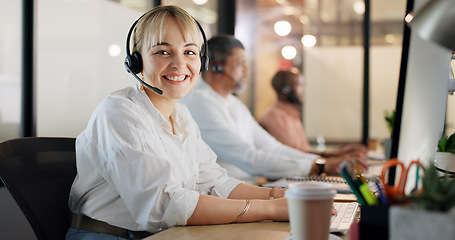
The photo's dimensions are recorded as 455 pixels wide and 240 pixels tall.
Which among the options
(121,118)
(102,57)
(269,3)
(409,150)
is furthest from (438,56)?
(269,3)

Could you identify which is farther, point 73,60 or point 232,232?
point 73,60

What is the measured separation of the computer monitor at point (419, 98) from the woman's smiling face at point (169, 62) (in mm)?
680

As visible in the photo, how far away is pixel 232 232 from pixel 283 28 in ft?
14.1

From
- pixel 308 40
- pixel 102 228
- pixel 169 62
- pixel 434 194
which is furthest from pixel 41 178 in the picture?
pixel 308 40

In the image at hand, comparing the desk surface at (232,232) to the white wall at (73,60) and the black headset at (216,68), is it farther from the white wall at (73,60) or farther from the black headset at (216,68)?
the black headset at (216,68)

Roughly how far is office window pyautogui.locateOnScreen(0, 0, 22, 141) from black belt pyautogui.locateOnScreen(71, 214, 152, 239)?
71 centimetres

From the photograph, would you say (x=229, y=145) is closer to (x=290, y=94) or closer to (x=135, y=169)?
(x=135, y=169)

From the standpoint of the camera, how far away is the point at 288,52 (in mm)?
5215

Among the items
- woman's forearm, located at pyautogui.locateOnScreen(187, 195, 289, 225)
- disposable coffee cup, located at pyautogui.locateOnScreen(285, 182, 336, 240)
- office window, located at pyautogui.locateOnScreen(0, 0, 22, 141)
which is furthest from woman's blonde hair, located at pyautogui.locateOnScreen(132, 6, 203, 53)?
disposable coffee cup, located at pyautogui.locateOnScreen(285, 182, 336, 240)

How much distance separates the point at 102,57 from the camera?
2.38 m

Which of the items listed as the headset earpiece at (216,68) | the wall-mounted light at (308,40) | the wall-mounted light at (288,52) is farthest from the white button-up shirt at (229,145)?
the wall-mounted light at (308,40)

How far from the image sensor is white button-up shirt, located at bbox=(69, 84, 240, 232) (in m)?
1.24

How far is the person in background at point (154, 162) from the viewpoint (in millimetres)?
1249

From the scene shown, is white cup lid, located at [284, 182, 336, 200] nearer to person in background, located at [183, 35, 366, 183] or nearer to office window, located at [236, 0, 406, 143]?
person in background, located at [183, 35, 366, 183]
